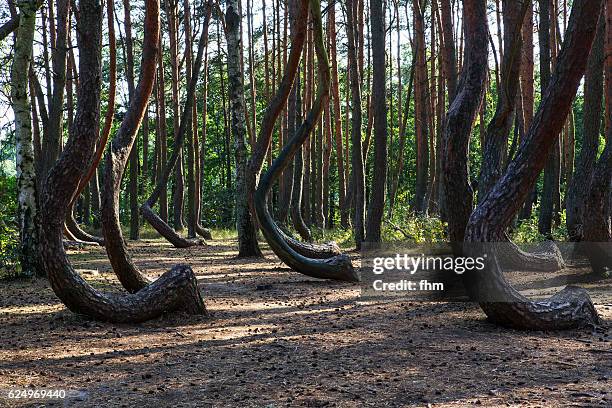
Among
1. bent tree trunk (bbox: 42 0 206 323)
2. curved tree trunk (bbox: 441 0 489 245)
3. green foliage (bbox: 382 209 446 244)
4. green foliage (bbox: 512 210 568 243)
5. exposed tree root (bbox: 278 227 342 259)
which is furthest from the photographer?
green foliage (bbox: 512 210 568 243)

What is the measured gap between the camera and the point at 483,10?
7574 millimetres

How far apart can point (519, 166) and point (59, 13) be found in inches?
326

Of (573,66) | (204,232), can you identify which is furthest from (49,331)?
(204,232)

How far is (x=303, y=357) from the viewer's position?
18.2ft

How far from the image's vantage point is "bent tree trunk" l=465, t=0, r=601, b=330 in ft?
20.6

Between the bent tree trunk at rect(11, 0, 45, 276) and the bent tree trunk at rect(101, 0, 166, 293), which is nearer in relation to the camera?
the bent tree trunk at rect(101, 0, 166, 293)

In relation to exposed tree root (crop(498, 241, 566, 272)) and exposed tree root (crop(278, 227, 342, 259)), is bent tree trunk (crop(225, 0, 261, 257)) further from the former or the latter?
exposed tree root (crop(498, 241, 566, 272))

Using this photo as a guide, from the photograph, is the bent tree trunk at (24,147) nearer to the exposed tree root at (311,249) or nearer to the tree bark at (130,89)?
the exposed tree root at (311,249)

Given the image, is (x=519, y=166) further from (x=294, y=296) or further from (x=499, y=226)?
(x=294, y=296)

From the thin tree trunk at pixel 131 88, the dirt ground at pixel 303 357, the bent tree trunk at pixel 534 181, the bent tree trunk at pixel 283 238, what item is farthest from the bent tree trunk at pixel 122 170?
the thin tree trunk at pixel 131 88

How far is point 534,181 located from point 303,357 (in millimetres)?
2801

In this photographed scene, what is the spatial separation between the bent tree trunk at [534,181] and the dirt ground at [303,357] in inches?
7.1

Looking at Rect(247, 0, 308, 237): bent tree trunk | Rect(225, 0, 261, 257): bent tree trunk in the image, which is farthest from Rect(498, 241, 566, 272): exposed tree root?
Rect(225, 0, 261, 257): bent tree trunk

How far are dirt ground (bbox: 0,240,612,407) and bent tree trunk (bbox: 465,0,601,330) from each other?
0.18 m
